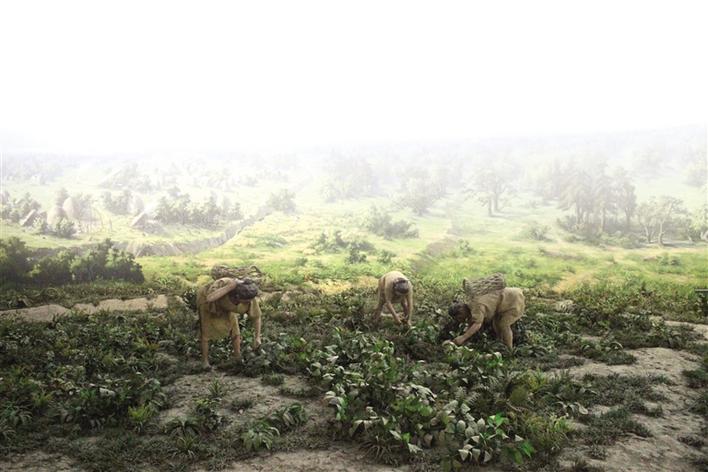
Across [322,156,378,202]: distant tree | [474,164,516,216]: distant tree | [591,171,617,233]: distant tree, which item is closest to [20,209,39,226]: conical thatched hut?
[322,156,378,202]: distant tree

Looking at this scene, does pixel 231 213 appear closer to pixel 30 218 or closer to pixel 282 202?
pixel 282 202

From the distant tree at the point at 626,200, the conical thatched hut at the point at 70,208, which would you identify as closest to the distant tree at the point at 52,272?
the conical thatched hut at the point at 70,208

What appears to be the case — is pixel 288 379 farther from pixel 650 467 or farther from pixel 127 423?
pixel 650 467

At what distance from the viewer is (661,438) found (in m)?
6.03

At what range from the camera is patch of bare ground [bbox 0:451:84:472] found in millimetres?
5389

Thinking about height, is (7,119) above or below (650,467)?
above

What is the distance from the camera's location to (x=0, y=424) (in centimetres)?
605

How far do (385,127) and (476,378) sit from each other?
8351 centimetres

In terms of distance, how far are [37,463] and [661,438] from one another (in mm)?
7926

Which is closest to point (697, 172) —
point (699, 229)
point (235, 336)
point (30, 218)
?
point (699, 229)

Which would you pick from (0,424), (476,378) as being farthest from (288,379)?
(0,424)

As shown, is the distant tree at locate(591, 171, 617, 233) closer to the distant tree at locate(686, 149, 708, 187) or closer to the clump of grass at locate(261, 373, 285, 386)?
the distant tree at locate(686, 149, 708, 187)

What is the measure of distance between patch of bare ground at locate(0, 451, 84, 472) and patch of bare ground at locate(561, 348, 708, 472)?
5978mm

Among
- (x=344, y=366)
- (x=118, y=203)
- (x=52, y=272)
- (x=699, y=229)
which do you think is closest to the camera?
(x=344, y=366)
